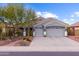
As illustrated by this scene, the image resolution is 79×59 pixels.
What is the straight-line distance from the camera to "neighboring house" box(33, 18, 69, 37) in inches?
728

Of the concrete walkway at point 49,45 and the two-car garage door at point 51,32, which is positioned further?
the two-car garage door at point 51,32

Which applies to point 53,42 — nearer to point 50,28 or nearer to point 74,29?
point 50,28

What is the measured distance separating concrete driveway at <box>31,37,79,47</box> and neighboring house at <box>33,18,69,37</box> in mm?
281

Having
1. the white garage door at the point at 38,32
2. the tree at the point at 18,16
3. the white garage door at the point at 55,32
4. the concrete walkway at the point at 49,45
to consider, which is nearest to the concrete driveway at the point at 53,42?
the concrete walkway at the point at 49,45

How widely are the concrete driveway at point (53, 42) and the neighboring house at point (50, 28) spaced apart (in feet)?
0.92

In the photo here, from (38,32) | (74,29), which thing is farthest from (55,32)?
(74,29)

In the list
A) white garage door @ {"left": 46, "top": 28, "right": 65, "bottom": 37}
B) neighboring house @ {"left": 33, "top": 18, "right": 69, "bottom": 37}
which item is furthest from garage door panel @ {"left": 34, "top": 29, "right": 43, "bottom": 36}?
white garage door @ {"left": 46, "top": 28, "right": 65, "bottom": 37}

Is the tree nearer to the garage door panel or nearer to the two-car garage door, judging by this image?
the garage door panel

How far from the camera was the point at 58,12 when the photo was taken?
60.2ft

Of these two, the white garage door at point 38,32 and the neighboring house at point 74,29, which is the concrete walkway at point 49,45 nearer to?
the white garage door at point 38,32

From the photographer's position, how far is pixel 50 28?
19016 mm

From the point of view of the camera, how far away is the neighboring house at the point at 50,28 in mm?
18484

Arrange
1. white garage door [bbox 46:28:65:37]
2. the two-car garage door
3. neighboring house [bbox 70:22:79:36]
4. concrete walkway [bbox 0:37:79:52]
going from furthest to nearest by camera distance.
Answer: white garage door [bbox 46:28:65:37] < the two-car garage door < neighboring house [bbox 70:22:79:36] < concrete walkway [bbox 0:37:79:52]

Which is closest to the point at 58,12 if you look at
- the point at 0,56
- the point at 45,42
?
the point at 45,42
